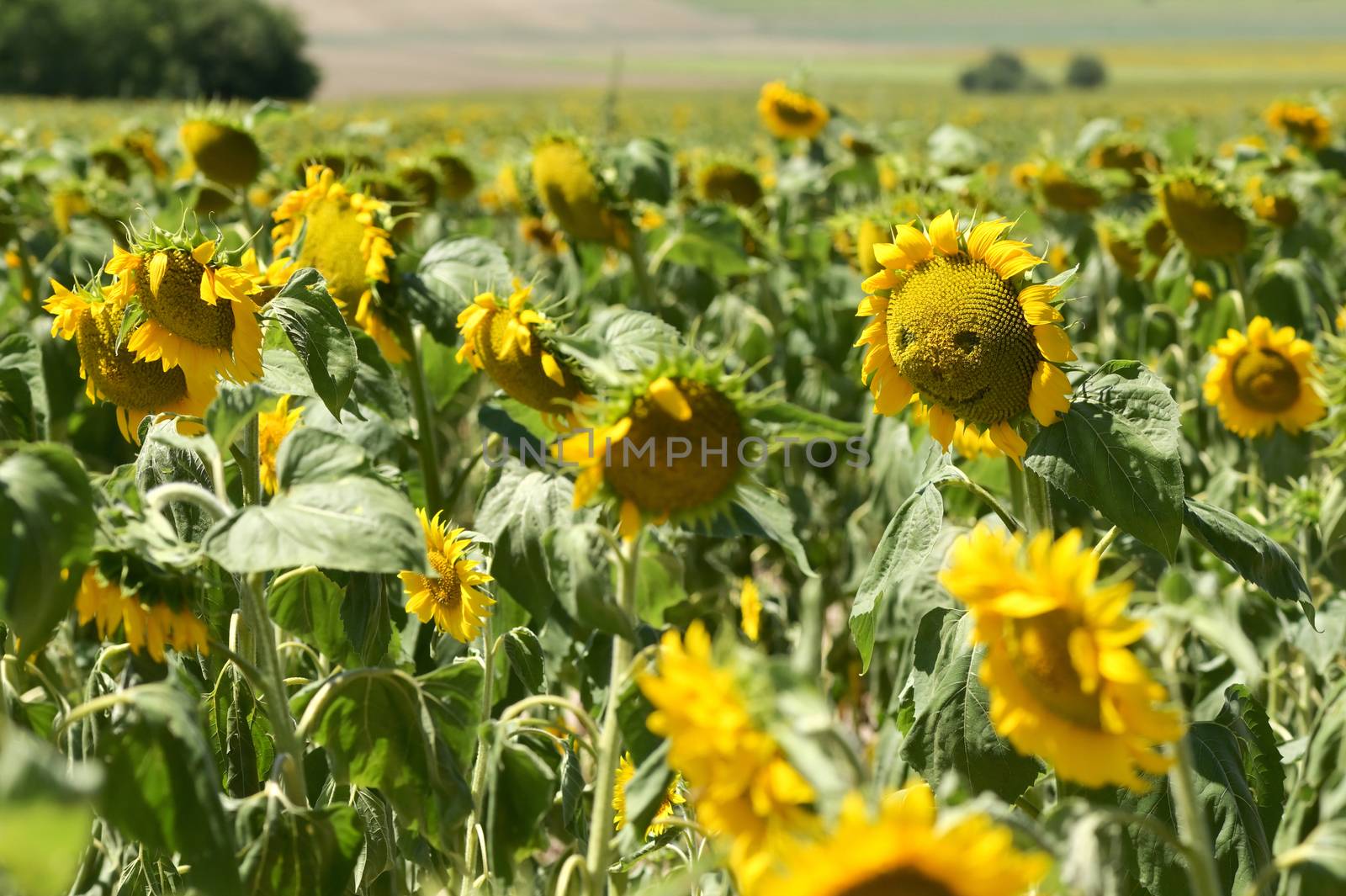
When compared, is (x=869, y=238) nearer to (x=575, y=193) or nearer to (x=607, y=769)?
(x=575, y=193)

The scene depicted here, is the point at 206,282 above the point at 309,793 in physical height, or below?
above

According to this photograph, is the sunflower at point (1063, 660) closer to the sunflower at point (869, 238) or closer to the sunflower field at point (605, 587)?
the sunflower field at point (605, 587)

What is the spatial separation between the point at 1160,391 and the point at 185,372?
1097 mm

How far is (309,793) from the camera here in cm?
159

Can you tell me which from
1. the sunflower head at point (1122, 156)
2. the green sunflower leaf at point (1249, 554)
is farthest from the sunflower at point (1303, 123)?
the green sunflower leaf at point (1249, 554)

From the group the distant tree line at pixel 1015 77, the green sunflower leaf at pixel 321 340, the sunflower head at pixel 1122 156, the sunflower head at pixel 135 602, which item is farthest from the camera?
the distant tree line at pixel 1015 77

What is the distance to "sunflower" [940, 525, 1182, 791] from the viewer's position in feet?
2.79

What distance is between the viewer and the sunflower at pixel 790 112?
13.4ft

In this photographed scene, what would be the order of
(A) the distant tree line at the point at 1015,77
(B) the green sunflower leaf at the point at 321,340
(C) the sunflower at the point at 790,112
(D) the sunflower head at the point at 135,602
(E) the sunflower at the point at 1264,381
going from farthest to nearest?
(A) the distant tree line at the point at 1015,77, (C) the sunflower at the point at 790,112, (E) the sunflower at the point at 1264,381, (B) the green sunflower leaf at the point at 321,340, (D) the sunflower head at the point at 135,602

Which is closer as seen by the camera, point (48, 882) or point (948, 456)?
point (48, 882)

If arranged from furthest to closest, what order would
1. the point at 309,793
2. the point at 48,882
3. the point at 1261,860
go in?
the point at 309,793 → the point at 1261,860 → the point at 48,882

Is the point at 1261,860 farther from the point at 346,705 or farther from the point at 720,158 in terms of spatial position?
the point at 720,158

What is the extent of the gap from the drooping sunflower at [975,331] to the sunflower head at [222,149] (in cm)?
166

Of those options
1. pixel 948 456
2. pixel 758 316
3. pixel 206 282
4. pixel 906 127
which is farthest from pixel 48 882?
pixel 906 127
